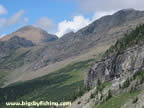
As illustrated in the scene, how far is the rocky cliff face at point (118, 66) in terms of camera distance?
464 ft

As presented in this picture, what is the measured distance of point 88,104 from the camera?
129m

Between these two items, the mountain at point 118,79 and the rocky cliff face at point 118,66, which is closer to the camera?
the mountain at point 118,79

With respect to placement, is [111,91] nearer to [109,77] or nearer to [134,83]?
[134,83]

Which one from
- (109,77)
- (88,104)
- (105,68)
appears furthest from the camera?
(105,68)

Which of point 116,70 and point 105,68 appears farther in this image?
point 105,68

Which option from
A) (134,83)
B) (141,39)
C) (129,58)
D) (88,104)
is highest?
(141,39)

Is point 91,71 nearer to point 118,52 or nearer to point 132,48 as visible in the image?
point 118,52

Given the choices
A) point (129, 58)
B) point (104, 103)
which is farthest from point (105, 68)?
point (104, 103)

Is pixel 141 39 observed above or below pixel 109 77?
above

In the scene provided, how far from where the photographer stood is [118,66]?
15900cm

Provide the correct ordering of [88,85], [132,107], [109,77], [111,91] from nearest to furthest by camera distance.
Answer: [132,107], [111,91], [109,77], [88,85]

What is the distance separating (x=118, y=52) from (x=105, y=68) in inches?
611

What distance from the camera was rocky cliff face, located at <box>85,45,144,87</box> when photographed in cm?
14138

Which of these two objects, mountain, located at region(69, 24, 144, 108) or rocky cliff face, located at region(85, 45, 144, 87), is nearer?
mountain, located at region(69, 24, 144, 108)
